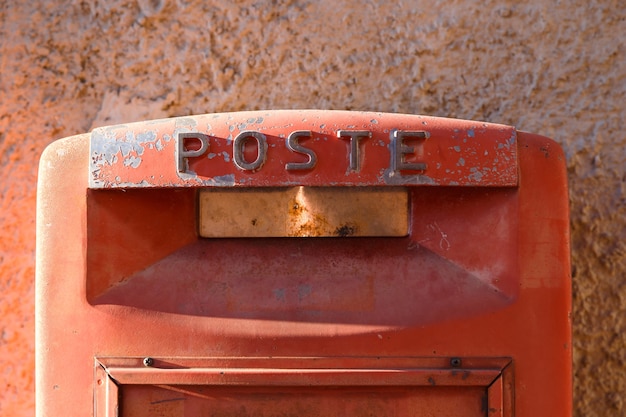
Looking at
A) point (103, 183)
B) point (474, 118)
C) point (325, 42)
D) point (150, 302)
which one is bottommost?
point (150, 302)

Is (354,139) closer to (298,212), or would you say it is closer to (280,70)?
(298,212)

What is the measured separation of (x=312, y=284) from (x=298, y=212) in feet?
0.33

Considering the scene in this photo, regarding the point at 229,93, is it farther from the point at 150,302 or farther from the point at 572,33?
the point at 572,33

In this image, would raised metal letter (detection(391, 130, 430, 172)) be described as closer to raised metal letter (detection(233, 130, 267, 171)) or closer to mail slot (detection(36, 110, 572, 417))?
mail slot (detection(36, 110, 572, 417))

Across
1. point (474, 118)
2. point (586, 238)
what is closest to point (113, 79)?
point (474, 118)

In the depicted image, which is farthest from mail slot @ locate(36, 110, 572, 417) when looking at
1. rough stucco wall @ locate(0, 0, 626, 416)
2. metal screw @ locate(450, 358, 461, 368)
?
rough stucco wall @ locate(0, 0, 626, 416)

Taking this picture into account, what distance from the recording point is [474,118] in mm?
1054

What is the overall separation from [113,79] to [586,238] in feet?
2.62

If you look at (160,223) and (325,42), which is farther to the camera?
(325,42)

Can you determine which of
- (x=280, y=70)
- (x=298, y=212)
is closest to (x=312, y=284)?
(x=298, y=212)

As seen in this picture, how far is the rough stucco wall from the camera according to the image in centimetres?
105

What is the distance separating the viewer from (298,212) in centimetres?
83

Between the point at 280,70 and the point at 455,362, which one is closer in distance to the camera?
the point at 455,362

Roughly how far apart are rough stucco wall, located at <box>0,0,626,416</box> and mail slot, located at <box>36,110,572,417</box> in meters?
0.30
